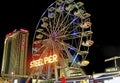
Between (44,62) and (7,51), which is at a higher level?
(7,51)

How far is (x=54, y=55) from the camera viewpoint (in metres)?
35.6

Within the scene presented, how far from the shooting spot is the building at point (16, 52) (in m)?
76.9

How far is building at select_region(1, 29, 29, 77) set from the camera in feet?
252

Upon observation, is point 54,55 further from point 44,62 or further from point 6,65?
point 6,65

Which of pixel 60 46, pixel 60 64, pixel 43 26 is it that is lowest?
pixel 60 64

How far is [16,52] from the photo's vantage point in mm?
77750

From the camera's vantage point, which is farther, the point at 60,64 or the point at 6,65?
the point at 6,65

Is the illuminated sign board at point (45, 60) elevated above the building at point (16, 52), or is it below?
below

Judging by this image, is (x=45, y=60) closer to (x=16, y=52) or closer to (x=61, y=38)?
(x=61, y=38)

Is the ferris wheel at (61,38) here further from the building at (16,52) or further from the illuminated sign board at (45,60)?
the building at (16,52)

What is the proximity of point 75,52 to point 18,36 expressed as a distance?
45.9 m

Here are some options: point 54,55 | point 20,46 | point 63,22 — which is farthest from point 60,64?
point 20,46

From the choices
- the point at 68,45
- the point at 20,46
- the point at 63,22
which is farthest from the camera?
the point at 20,46

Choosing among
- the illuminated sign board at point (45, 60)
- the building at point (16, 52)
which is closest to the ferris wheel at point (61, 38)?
the illuminated sign board at point (45, 60)
